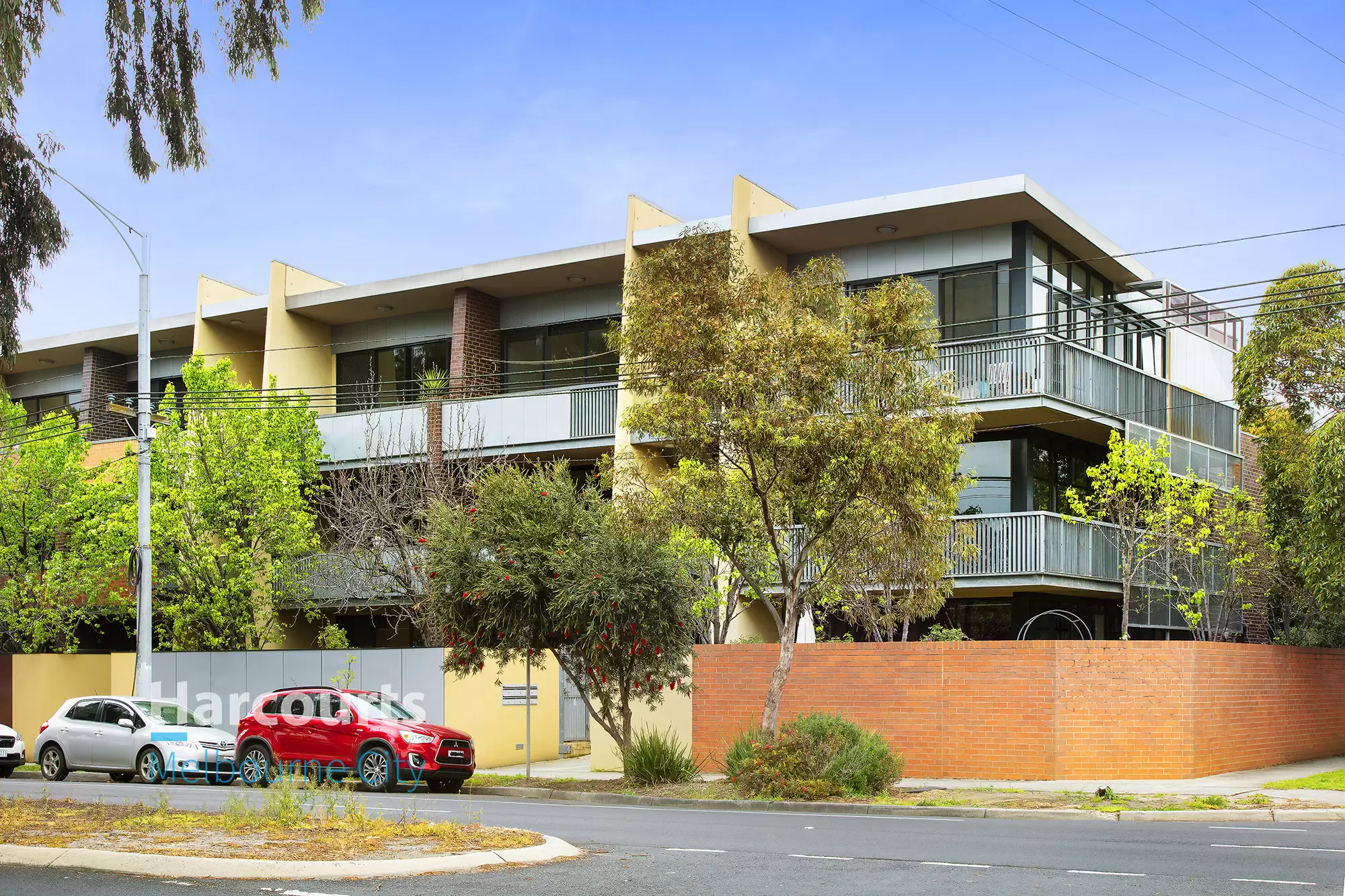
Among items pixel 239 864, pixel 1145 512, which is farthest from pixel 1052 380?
pixel 239 864

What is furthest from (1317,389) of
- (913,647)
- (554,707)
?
(554,707)

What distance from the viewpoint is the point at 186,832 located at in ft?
40.2

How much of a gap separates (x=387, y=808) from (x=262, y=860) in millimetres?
6533

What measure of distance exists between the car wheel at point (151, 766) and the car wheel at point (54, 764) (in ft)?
6.95

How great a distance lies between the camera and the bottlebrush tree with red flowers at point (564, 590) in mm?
20766

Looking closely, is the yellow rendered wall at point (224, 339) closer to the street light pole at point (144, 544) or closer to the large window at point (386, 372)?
the large window at point (386, 372)

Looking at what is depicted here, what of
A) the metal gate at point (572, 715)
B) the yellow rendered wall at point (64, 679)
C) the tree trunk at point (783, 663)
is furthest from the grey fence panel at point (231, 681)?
the tree trunk at point (783, 663)

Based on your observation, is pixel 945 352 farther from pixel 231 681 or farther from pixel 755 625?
pixel 231 681

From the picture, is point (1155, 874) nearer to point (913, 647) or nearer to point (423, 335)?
point (913, 647)

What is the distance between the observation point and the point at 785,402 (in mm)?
18422

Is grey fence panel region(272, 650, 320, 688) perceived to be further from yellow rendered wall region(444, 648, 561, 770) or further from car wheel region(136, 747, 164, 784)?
car wheel region(136, 747, 164, 784)

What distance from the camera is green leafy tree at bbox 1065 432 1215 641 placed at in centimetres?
2730

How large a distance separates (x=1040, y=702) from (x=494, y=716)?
1071 cm

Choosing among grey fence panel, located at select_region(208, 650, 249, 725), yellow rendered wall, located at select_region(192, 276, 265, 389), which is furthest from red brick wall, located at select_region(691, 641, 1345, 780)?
yellow rendered wall, located at select_region(192, 276, 265, 389)
